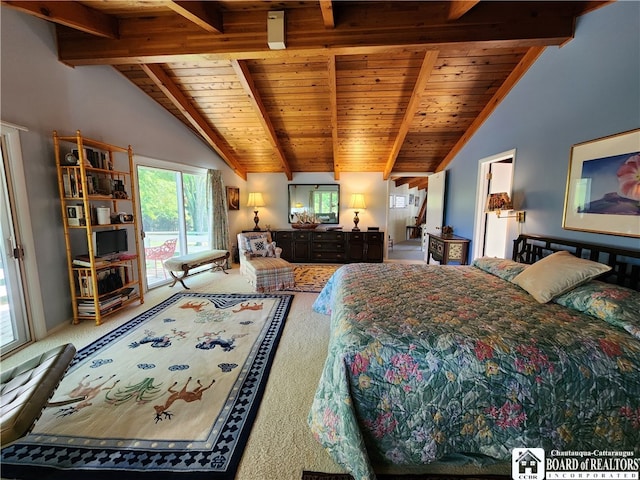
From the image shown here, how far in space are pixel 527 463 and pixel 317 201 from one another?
556 cm

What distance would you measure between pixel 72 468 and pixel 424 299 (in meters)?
2.24

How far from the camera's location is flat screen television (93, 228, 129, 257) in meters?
2.97

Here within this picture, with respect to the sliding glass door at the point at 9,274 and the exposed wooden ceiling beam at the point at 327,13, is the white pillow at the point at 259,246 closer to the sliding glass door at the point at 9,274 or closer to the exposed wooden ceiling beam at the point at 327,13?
the sliding glass door at the point at 9,274

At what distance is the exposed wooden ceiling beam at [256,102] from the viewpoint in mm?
3312

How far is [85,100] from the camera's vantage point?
3068 millimetres

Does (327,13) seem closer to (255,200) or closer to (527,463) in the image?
(527,463)

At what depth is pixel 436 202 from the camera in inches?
221

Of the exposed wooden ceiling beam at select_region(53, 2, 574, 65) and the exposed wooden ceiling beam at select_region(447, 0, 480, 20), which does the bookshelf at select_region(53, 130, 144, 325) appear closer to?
the exposed wooden ceiling beam at select_region(53, 2, 574, 65)

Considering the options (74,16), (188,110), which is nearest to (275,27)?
(74,16)

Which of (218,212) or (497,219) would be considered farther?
(218,212)

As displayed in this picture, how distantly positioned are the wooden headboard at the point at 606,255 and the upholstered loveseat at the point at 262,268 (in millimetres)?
3121

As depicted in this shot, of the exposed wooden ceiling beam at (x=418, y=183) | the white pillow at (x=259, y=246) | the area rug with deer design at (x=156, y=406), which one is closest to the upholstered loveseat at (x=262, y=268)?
the white pillow at (x=259, y=246)

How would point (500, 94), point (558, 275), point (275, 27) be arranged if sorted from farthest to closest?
1. point (500, 94)
2. point (275, 27)
3. point (558, 275)

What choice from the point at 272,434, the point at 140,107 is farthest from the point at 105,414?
the point at 140,107
